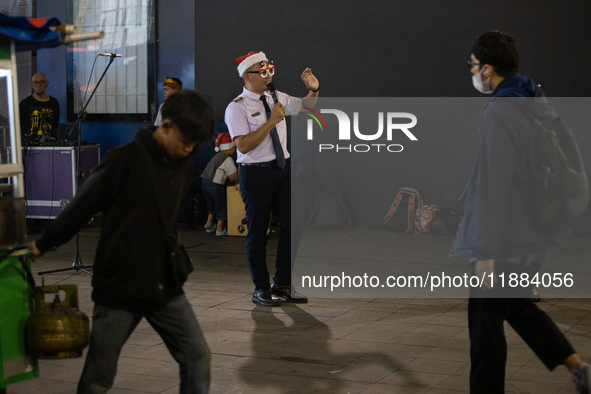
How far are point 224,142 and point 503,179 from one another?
6.89 m

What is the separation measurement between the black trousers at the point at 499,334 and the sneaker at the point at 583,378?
8 cm

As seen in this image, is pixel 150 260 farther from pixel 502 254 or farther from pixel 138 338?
pixel 138 338

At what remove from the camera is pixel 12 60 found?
3258mm

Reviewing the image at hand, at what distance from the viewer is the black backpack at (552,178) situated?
304 centimetres

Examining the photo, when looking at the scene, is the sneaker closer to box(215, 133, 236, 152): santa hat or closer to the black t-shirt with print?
box(215, 133, 236, 152): santa hat

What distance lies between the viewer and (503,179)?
3023mm

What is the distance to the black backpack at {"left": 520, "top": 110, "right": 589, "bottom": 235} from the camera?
3035mm

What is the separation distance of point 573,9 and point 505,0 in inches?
35.5

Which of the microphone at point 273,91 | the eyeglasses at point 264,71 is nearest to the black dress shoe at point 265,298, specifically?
the microphone at point 273,91

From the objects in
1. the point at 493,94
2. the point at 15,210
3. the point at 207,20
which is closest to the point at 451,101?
the point at 207,20

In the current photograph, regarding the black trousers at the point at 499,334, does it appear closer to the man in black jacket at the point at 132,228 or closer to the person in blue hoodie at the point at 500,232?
the person in blue hoodie at the point at 500,232

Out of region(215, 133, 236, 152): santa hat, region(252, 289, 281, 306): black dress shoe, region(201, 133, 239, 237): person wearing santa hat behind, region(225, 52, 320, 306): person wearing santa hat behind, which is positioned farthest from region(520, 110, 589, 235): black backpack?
region(201, 133, 239, 237): person wearing santa hat behind

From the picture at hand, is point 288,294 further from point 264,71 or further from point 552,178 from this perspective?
point 552,178

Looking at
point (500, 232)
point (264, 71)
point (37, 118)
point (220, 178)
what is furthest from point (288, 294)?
point (37, 118)
